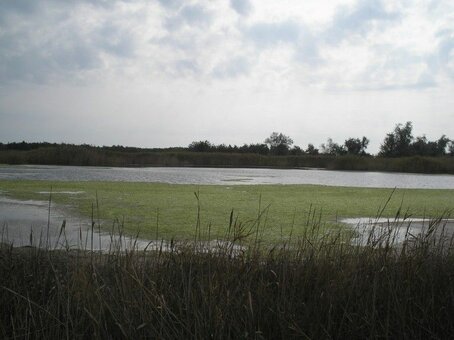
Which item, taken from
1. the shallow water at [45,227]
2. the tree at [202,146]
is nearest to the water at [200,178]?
the shallow water at [45,227]

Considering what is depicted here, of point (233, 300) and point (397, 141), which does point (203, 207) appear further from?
point (397, 141)

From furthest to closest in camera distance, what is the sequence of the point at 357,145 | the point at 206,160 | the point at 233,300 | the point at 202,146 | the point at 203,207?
the point at 357,145, the point at 202,146, the point at 206,160, the point at 203,207, the point at 233,300

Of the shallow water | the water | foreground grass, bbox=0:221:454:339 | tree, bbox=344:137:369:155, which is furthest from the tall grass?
tree, bbox=344:137:369:155

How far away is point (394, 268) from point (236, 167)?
36188mm

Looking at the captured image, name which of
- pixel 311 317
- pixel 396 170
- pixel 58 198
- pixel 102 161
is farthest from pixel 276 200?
pixel 396 170

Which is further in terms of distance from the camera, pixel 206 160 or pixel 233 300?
pixel 206 160

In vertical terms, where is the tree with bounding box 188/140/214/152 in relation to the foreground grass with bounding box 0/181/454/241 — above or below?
above

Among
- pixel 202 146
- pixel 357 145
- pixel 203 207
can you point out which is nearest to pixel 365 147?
pixel 357 145

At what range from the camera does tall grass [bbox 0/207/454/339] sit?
2.67 meters

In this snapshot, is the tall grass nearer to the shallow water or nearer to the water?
the shallow water

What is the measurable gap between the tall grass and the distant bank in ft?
98.2

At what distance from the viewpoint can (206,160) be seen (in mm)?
38625

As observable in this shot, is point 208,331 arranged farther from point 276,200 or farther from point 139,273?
point 276,200

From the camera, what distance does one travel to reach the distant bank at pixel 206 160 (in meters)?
32.0
